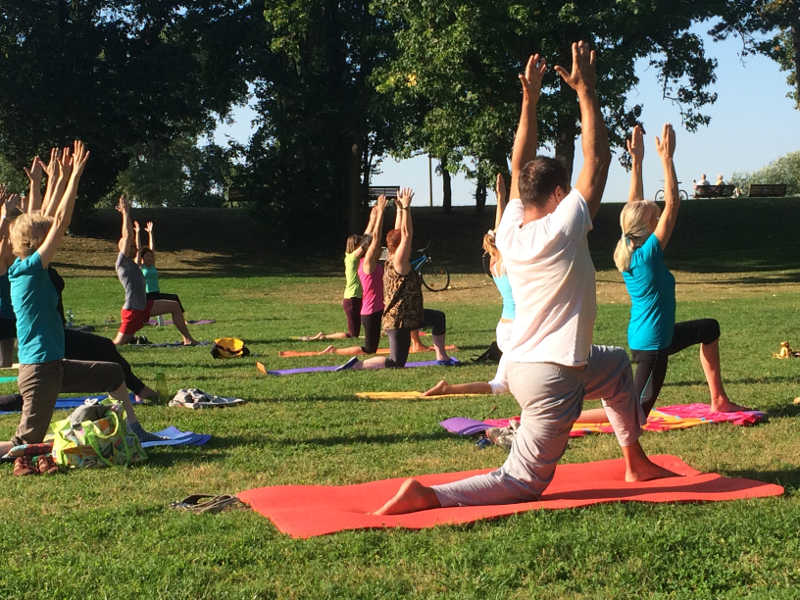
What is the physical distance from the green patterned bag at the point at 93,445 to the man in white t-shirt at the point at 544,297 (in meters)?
2.36

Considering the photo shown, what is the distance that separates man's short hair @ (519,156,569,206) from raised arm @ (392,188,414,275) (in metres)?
4.74

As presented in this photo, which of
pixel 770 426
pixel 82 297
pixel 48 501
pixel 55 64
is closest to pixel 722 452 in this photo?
pixel 770 426

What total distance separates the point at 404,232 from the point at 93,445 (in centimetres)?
457

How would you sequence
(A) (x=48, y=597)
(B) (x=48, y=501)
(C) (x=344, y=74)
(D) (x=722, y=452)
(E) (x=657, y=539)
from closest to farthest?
(A) (x=48, y=597) → (E) (x=657, y=539) → (B) (x=48, y=501) → (D) (x=722, y=452) → (C) (x=344, y=74)

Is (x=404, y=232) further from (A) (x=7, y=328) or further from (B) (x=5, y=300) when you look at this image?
(A) (x=7, y=328)

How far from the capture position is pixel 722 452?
6.41 meters

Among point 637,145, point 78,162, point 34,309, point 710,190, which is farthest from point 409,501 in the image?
point 710,190

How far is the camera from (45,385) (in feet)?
21.3

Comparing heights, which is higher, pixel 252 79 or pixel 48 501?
pixel 252 79

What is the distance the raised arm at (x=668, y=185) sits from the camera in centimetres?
651

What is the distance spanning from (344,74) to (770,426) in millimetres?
32744

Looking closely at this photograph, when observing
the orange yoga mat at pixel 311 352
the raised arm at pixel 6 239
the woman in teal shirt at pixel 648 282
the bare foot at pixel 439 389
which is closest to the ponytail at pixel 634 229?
the woman in teal shirt at pixel 648 282

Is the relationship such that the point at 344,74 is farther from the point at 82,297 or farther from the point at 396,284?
the point at 396,284

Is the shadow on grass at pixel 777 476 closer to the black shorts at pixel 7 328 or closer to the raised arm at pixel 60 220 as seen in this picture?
the raised arm at pixel 60 220
